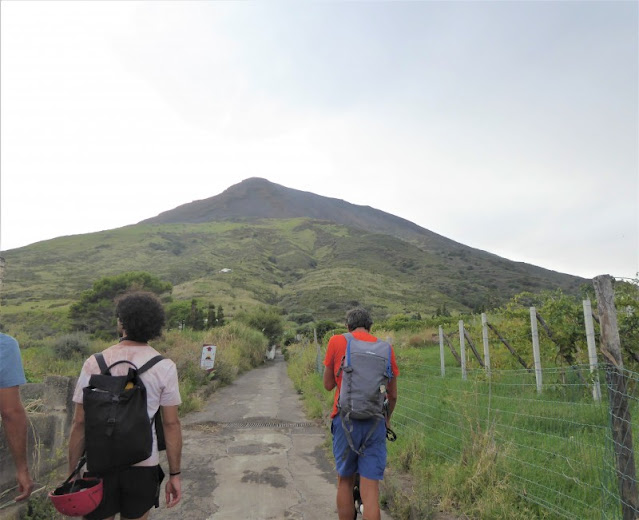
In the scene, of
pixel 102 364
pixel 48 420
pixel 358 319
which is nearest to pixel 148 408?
pixel 102 364

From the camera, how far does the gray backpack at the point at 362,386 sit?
302 centimetres

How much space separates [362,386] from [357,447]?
43 cm

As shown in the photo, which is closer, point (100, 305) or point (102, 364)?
point (102, 364)

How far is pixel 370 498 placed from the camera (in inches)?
121

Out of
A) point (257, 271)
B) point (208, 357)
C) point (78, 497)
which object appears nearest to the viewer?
point (78, 497)

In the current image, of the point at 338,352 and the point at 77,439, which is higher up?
the point at 338,352

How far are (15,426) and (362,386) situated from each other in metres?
2.07

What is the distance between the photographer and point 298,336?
32312mm

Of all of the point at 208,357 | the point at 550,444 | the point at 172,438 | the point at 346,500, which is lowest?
the point at 346,500

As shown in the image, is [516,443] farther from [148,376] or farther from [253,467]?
[148,376]

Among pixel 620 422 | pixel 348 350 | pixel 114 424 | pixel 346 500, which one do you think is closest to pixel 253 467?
pixel 346 500

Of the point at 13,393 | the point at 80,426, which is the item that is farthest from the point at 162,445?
the point at 13,393

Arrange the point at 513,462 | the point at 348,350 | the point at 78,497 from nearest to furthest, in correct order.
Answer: the point at 78,497
the point at 348,350
the point at 513,462

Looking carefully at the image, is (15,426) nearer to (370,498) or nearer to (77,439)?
(77,439)
